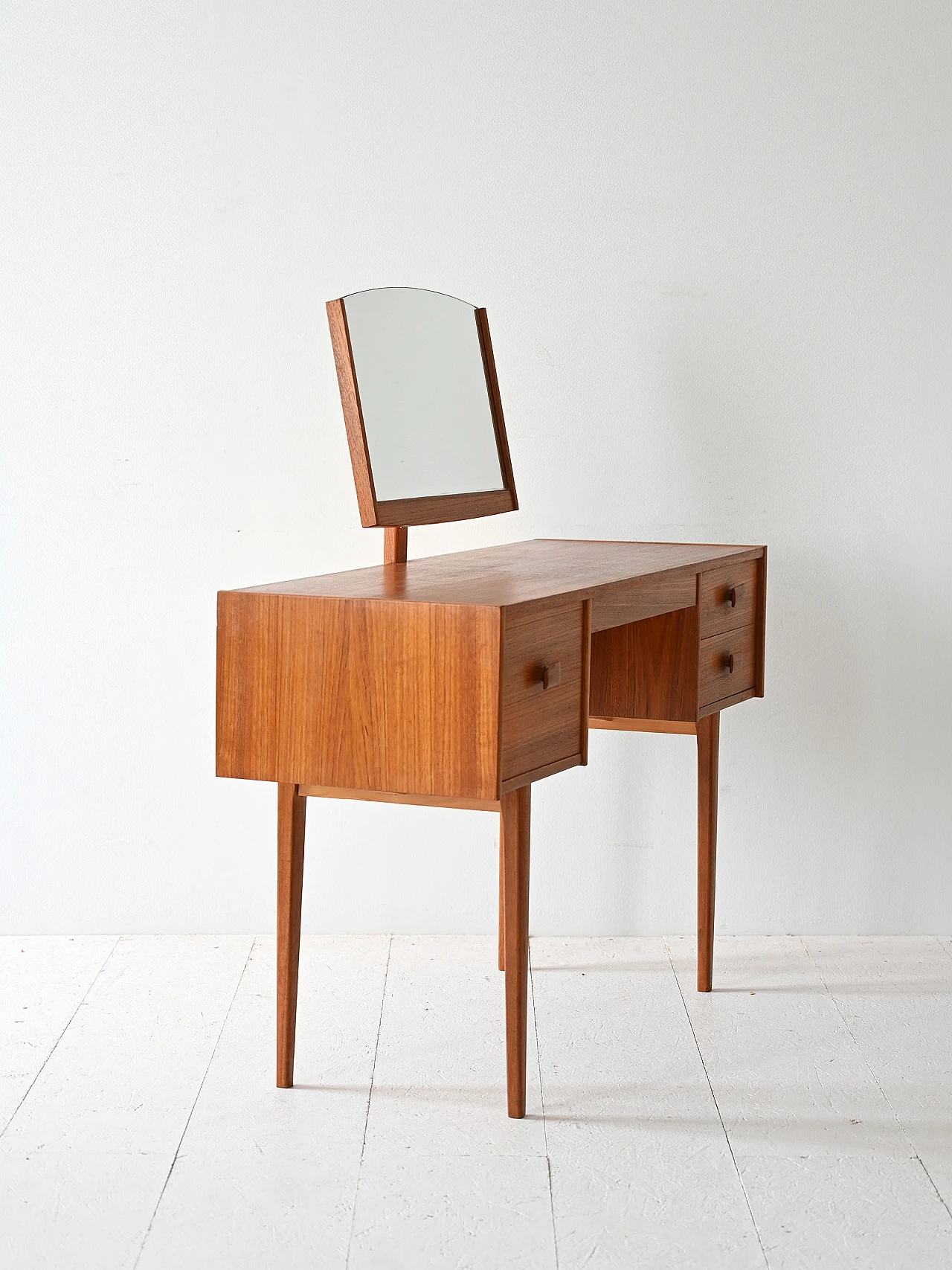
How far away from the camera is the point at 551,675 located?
1756mm

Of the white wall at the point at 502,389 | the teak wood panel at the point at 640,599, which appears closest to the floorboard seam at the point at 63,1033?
the white wall at the point at 502,389

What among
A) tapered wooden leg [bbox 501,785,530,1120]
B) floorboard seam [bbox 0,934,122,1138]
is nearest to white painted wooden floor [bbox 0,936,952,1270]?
floorboard seam [bbox 0,934,122,1138]

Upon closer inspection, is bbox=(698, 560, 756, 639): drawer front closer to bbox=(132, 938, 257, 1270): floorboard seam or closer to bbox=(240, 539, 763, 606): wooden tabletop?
bbox=(240, 539, 763, 606): wooden tabletop

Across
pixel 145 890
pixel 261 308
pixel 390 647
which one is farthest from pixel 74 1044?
pixel 261 308

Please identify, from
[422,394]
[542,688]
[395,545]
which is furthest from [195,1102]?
[422,394]

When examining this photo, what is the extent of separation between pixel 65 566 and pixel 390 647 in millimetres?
1106

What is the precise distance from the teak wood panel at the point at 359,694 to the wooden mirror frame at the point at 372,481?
0.29m

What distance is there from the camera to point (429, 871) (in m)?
2.64

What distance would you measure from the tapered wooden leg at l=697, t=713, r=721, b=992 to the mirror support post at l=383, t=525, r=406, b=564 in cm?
58

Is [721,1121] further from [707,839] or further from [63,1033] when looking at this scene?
[63,1033]

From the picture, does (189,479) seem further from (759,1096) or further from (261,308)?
(759,1096)

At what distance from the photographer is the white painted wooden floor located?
1.57m

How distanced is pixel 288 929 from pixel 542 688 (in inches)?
20.5

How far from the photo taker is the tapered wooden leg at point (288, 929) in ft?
6.33
